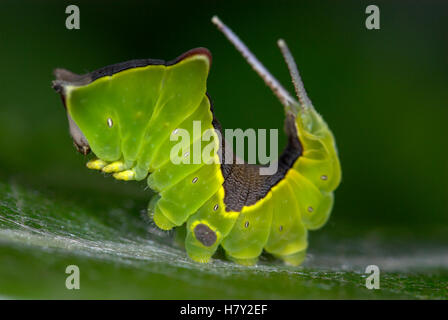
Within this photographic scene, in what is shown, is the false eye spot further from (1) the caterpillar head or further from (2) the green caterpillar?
(1) the caterpillar head

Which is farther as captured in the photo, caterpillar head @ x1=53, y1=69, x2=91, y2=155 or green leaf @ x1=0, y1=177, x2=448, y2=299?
caterpillar head @ x1=53, y1=69, x2=91, y2=155

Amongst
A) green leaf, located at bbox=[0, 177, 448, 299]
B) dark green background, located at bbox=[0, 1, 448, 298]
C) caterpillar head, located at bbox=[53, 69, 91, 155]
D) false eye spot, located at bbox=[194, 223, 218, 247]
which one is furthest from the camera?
→ dark green background, located at bbox=[0, 1, 448, 298]

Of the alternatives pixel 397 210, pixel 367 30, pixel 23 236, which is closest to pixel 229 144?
pixel 23 236

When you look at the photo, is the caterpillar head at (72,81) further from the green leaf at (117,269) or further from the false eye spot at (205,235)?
the false eye spot at (205,235)

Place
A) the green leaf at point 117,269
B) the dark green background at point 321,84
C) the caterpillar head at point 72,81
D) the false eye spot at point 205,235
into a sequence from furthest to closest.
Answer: the dark green background at point 321,84 < the false eye spot at point 205,235 < the caterpillar head at point 72,81 < the green leaf at point 117,269

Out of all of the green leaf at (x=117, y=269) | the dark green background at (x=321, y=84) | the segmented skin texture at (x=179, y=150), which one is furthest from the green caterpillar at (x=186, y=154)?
the dark green background at (x=321, y=84)

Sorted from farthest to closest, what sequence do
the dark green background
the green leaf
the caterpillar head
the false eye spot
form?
the dark green background, the false eye spot, the caterpillar head, the green leaf

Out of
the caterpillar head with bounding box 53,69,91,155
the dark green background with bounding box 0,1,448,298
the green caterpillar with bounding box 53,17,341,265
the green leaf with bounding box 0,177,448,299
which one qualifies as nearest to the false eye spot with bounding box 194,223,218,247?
the green caterpillar with bounding box 53,17,341,265
